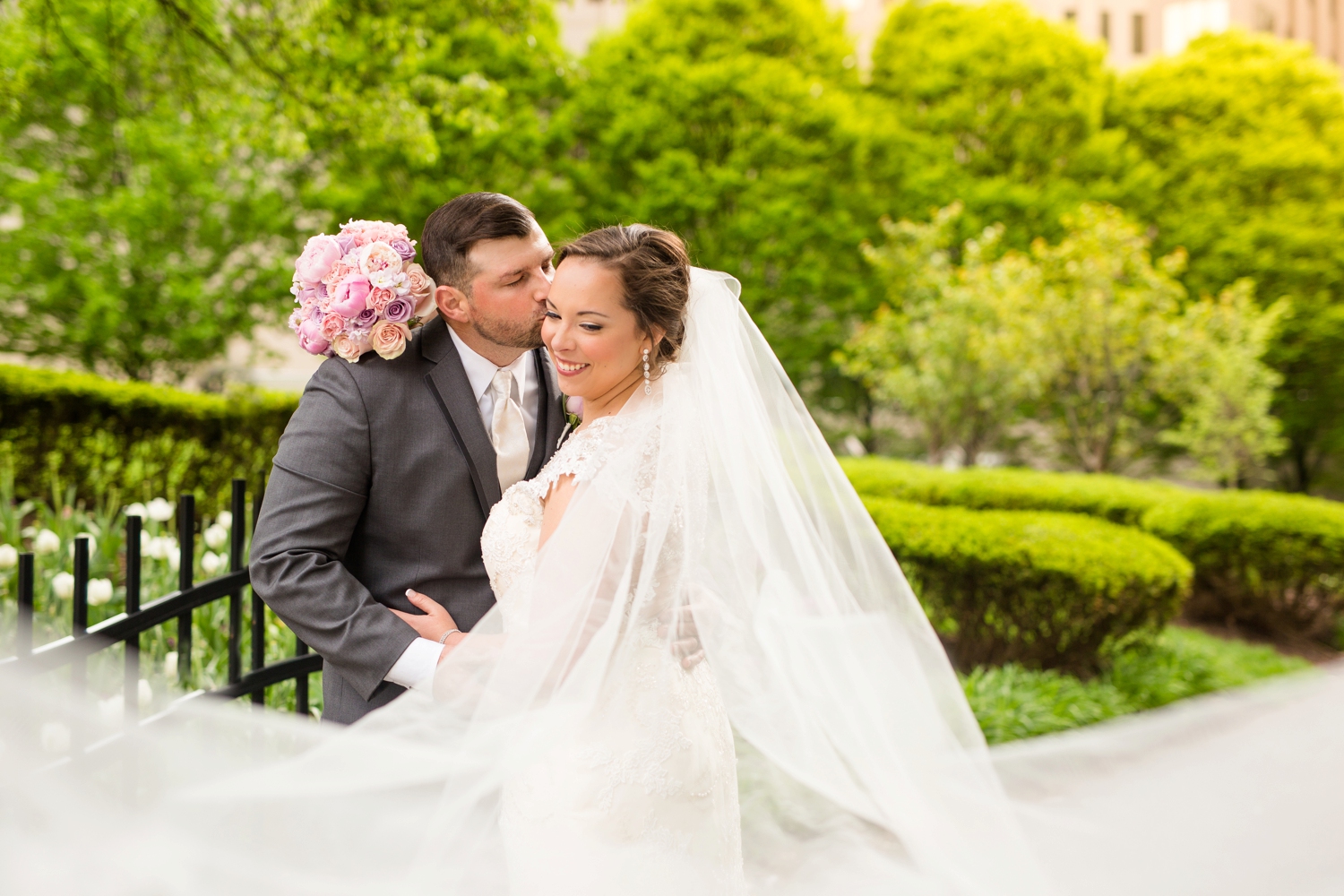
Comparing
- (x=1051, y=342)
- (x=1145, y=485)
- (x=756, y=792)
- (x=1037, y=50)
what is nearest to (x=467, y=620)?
(x=756, y=792)

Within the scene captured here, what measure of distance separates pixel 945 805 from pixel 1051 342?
11.5 m

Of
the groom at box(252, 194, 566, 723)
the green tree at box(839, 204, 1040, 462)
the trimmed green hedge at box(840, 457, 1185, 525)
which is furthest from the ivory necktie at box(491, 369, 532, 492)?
the green tree at box(839, 204, 1040, 462)

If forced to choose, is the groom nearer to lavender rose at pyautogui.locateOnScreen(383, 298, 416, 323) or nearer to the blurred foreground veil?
lavender rose at pyautogui.locateOnScreen(383, 298, 416, 323)

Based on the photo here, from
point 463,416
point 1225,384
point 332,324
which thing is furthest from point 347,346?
point 1225,384

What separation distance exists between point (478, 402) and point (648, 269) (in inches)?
26.7

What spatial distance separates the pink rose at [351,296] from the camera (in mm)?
2291

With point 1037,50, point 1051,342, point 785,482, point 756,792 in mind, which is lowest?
point 756,792

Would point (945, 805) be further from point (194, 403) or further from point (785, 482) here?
point (194, 403)

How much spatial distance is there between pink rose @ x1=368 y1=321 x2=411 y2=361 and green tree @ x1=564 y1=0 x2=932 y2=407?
14.5 m

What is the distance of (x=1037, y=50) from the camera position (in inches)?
746

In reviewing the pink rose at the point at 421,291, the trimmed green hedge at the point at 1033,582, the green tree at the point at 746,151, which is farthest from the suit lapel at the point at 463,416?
the green tree at the point at 746,151

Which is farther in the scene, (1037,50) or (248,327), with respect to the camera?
(1037,50)

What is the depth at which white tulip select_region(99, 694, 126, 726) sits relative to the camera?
6.75ft

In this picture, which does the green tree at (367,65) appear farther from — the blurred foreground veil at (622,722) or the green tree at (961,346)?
the green tree at (961,346)
